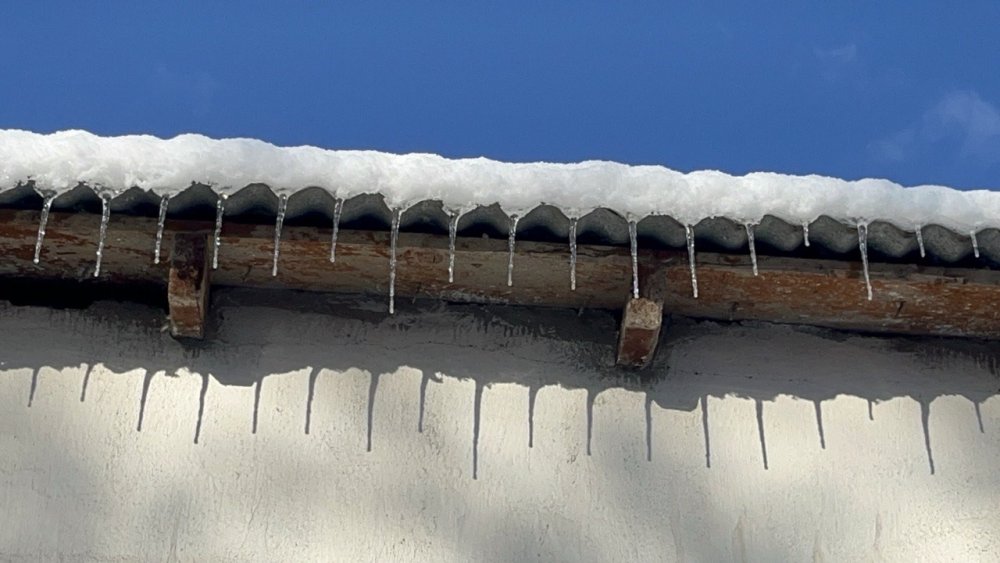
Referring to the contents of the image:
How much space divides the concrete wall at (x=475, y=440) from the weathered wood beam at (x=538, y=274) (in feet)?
0.23

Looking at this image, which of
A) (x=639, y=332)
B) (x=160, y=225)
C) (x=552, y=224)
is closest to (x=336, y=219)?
(x=160, y=225)

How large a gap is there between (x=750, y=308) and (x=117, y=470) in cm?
166

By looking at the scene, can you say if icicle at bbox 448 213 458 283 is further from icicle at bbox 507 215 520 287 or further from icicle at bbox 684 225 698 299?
icicle at bbox 684 225 698 299

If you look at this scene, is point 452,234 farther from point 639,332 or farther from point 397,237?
point 639,332

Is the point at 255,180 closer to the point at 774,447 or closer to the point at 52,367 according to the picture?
the point at 52,367

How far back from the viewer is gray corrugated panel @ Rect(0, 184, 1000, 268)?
3.29 metres

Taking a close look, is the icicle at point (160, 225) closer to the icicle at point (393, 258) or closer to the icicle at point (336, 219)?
the icicle at point (336, 219)

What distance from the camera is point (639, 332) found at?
11.6 ft

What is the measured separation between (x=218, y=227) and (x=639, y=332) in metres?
1.06

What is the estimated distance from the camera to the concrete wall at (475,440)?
11.0ft

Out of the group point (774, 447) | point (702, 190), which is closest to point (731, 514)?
point (774, 447)

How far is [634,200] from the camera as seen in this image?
10.7 feet

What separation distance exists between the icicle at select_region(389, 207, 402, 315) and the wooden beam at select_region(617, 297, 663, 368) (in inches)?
23.1

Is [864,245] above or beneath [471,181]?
beneath
